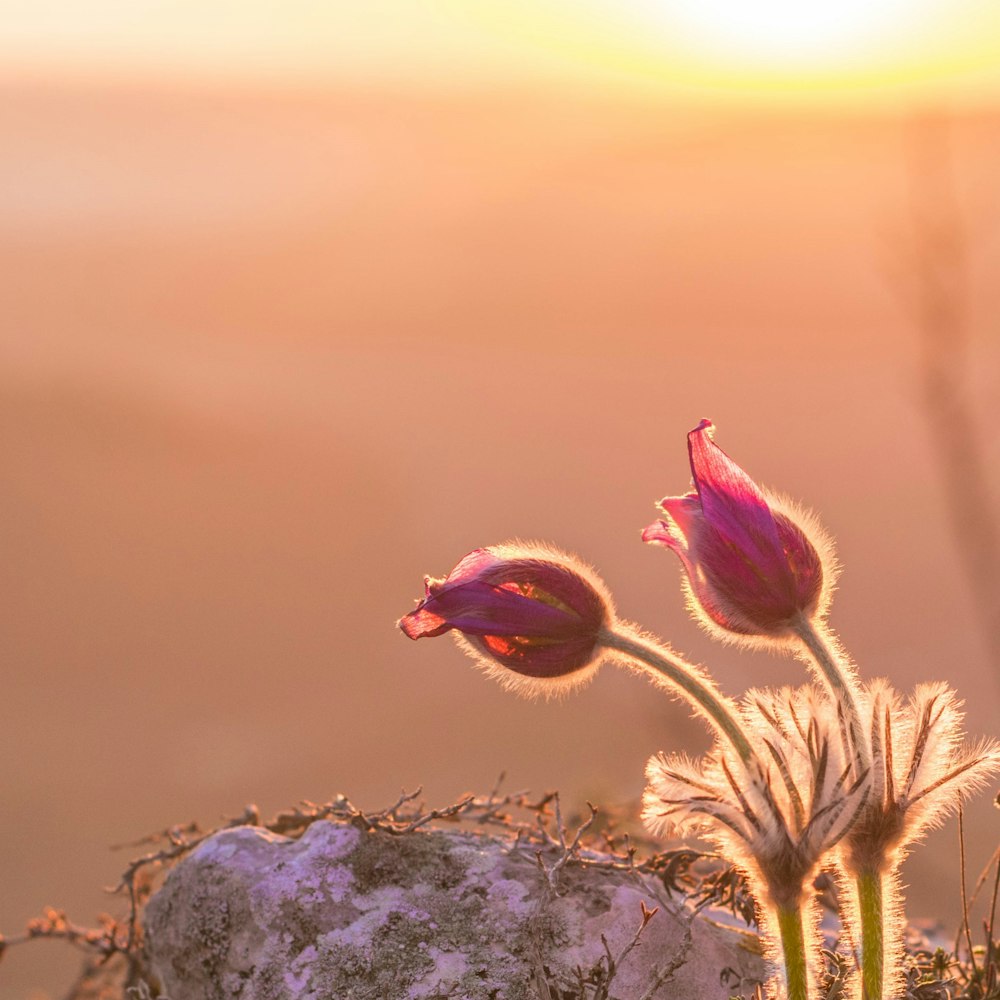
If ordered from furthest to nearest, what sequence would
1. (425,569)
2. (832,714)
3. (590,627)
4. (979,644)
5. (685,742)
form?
(425,569) → (979,644) → (685,742) → (590,627) → (832,714)

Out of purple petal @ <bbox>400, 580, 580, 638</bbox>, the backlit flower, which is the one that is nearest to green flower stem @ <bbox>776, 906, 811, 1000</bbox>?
the backlit flower

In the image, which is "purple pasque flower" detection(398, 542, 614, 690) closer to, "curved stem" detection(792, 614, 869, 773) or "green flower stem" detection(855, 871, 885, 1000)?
"curved stem" detection(792, 614, 869, 773)

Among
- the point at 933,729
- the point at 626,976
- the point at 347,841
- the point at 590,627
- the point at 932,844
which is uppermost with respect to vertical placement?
the point at 590,627

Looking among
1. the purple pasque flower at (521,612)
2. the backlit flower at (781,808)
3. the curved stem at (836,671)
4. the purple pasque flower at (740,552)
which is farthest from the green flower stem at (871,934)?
the purple pasque flower at (521,612)

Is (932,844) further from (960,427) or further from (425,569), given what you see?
(425,569)

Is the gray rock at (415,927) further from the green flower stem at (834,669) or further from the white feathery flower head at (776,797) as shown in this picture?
the green flower stem at (834,669)

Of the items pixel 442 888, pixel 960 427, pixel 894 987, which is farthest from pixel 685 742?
pixel 894 987
